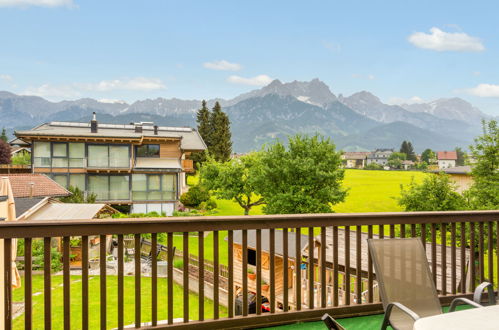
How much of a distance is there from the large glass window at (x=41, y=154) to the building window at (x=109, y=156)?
2480 mm

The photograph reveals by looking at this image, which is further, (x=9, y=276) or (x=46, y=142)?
(x=46, y=142)

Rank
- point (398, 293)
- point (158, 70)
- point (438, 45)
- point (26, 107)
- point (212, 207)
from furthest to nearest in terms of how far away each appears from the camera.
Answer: point (26, 107) < point (158, 70) < point (438, 45) < point (212, 207) < point (398, 293)

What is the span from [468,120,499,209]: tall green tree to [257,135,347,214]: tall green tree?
6904 mm

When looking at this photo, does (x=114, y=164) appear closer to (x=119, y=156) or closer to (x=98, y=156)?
(x=119, y=156)

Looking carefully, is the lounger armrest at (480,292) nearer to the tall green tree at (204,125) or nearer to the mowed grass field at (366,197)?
the mowed grass field at (366,197)

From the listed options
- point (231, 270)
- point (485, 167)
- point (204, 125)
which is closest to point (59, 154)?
point (231, 270)

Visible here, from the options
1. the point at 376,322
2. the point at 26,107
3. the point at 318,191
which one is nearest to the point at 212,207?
the point at 318,191

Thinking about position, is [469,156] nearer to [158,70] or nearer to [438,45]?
[438,45]

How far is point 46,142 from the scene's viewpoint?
2072cm

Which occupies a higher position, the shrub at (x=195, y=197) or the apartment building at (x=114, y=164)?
the apartment building at (x=114, y=164)

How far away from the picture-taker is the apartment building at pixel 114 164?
20.8m

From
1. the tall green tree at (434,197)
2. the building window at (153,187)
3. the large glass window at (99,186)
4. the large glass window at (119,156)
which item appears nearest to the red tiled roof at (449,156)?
the tall green tree at (434,197)

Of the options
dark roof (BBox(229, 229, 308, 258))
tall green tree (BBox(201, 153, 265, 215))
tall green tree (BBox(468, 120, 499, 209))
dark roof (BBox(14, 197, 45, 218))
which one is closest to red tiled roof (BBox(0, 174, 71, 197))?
dark roof (BBox(14, 197, 45, 218))

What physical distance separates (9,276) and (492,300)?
321 centimetres
